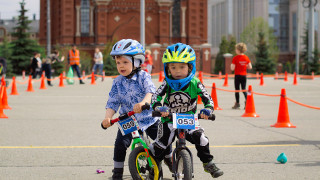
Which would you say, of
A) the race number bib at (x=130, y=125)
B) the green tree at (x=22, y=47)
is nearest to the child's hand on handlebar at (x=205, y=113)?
the race number bib at (x=130, y=125)

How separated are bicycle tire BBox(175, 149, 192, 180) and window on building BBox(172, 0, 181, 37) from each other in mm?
51328

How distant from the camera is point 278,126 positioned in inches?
428

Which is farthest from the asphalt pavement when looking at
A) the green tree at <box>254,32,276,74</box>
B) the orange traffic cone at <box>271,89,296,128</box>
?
the green tree at <box>254,32,276,74</box>

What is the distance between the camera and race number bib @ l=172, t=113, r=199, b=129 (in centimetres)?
493

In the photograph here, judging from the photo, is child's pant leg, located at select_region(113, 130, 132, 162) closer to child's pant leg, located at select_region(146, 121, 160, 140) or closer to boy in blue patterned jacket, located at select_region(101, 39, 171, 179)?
boy in blue patterned jacket, located at select_region(101, 39, 171, 179)

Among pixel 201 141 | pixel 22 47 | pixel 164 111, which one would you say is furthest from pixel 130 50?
pixel 22 47

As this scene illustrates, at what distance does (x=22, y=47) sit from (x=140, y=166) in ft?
140

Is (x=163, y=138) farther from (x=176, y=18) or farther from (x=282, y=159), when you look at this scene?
(x=176, y=18)

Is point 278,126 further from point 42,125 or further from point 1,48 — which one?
point 1,48

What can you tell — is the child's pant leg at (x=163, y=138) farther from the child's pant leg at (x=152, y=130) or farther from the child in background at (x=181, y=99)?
the child's pant leg at (x=152, y=130)

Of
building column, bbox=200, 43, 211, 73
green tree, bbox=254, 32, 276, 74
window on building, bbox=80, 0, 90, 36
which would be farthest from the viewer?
window on building, bbox=80, 0, 90, 36

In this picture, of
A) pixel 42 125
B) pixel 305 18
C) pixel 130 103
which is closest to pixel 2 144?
pixel 42 125

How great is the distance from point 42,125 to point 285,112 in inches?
193

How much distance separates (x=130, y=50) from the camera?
17.7ft
